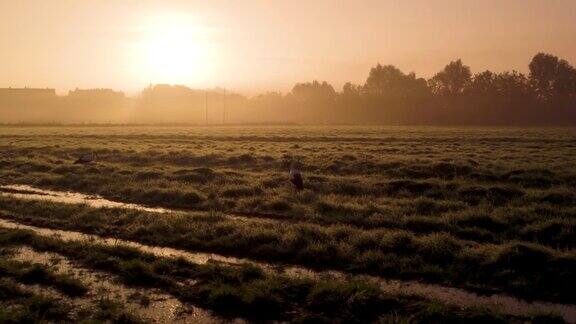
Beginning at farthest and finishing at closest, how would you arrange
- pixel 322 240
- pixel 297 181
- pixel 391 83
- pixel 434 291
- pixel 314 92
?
1. pixel 314 92
2. pixel 391 83
3. pixel 297 181
4. pixel 322 240
5. pixel 434 291

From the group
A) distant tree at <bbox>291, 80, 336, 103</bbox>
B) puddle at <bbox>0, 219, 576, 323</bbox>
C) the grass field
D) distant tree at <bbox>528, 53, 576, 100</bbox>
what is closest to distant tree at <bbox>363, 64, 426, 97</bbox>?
distant tree at <bbox>291, 80, 336, 103</bbox>

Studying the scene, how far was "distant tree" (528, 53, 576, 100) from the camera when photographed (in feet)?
411

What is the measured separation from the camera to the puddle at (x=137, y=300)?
8375mm

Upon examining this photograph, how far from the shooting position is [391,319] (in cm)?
786

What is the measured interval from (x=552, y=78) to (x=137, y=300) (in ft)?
457

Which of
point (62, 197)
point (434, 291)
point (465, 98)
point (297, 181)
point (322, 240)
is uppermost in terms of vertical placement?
point (465, 98)

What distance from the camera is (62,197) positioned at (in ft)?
66.6

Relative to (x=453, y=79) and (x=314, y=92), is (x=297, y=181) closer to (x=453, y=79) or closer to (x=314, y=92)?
(x=453, y=79)

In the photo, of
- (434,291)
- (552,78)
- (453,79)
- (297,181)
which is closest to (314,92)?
(453,79)

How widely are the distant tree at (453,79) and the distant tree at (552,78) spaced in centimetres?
1603

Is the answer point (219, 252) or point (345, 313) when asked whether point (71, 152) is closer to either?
point (219, 252)

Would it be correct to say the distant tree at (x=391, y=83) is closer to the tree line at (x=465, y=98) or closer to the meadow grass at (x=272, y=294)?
the tree line at (x=465, y=98)

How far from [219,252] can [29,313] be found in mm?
4899

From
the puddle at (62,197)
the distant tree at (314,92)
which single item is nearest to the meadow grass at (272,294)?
the puddle at (62,197)
